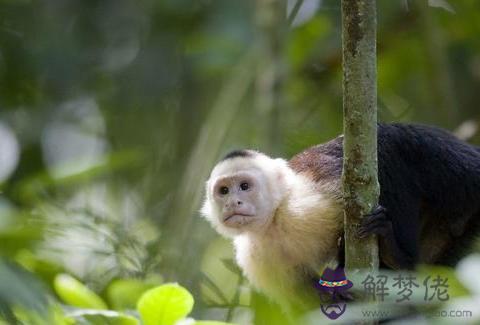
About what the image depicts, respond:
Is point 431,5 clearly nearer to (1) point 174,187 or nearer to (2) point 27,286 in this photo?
(1) point 174,187

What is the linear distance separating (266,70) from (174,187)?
2.94ft

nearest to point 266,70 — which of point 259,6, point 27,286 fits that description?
point 259,6

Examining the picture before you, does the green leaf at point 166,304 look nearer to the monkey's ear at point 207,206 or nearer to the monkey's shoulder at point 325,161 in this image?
the monkey's shoulder at point 325,161

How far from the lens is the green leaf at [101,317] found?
75.8 inches

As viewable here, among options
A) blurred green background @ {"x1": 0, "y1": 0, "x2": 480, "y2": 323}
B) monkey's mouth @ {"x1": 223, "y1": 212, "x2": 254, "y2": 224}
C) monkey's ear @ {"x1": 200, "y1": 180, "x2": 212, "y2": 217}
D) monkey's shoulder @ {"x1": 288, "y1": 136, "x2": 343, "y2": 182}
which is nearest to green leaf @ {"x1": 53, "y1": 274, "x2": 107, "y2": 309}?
blurred green background @ {"x1": 0, "y1": 0, "x2": 480, "y2": 323}

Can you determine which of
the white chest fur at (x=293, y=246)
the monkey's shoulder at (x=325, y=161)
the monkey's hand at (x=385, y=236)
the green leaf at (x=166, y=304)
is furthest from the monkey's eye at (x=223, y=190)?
the green leaf at (x=166, y=304)

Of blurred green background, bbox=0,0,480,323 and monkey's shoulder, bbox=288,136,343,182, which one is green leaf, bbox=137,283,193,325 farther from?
monkey's shoulder, bbox=288,136,343,182

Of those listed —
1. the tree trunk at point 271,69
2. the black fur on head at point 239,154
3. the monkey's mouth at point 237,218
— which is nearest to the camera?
the monkey's mouth at point 237,218

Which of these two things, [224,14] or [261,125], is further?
[224,14]

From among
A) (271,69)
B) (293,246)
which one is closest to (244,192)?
(293,246)

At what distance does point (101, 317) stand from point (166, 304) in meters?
0.22

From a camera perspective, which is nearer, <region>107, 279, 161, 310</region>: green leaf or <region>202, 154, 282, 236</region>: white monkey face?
<region>107, 279, 161, 310</region>: green leaf

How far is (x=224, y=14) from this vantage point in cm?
475

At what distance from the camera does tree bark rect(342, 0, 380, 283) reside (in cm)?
237
